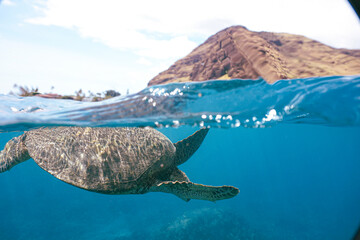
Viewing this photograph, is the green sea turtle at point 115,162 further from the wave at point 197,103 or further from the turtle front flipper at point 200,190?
the wave at point 197,103

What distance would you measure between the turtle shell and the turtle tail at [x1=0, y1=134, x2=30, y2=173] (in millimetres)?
632

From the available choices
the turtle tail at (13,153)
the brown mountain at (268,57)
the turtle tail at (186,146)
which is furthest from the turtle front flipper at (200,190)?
the turtle tail at (13,153)

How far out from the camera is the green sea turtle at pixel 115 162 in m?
A: 4.71

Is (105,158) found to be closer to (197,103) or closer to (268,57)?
(197,103)

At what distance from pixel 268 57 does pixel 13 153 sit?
856 cm

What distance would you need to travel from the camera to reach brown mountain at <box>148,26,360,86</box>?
4.77 metres

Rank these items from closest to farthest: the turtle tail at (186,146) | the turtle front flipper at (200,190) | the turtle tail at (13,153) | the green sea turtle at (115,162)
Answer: the turtle front flipper at (200,190), the green sea turtle at (115,162), the turtle tail at (13,153), the turtle tail at (186,146)

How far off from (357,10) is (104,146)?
5.62 metres

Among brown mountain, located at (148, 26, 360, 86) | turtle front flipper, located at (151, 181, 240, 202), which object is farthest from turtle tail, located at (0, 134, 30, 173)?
brown mountain, located at (148, 26, 360, 86)

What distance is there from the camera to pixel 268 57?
189 inches

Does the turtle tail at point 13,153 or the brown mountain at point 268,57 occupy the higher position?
the brown mountain at point 268,57

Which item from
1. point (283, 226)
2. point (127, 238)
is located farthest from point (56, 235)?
point (283, 226)

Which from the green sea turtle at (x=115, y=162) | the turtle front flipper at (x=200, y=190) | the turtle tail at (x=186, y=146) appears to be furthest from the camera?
the turtle tail at (x=186, y=146)

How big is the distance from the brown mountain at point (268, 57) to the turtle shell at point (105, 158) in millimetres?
2970
